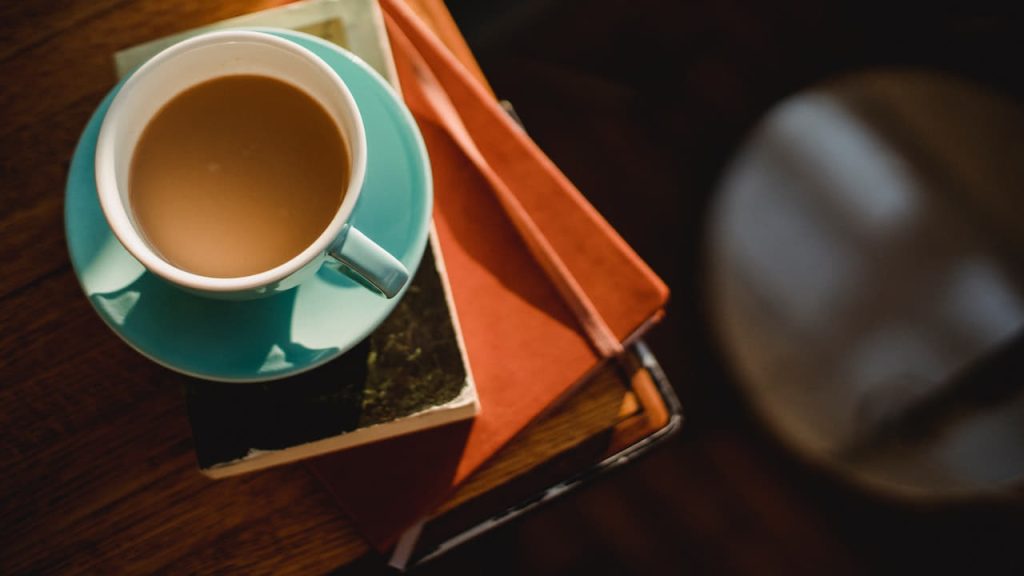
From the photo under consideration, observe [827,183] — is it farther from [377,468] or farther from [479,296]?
[377,468]

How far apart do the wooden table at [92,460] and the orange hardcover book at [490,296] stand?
47mm

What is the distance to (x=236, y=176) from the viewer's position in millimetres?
481

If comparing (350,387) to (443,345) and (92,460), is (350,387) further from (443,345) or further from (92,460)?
(92,460)

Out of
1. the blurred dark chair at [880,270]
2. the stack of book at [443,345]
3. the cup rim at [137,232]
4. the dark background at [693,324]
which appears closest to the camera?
the cup rim at [137,232]

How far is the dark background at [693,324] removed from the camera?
111 centimetres

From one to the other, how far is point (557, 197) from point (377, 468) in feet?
0.79

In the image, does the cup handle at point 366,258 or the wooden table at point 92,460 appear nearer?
the cup handle at point 366,258

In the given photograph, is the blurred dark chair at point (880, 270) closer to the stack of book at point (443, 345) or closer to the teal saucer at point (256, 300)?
the stack of book at point (443, 345)

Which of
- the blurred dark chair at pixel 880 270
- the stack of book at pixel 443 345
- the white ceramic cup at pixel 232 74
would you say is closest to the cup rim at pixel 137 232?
the white ceramic cup at pixel 232 74

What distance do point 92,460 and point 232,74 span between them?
0.97 ft

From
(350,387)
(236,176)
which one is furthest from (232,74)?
(350,387)

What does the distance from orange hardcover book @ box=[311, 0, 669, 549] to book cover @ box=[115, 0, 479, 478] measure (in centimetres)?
3

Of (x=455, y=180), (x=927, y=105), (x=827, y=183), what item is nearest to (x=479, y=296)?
(x=455, y=180)

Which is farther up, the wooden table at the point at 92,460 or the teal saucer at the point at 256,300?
the teal saucer at the point at 256,300
